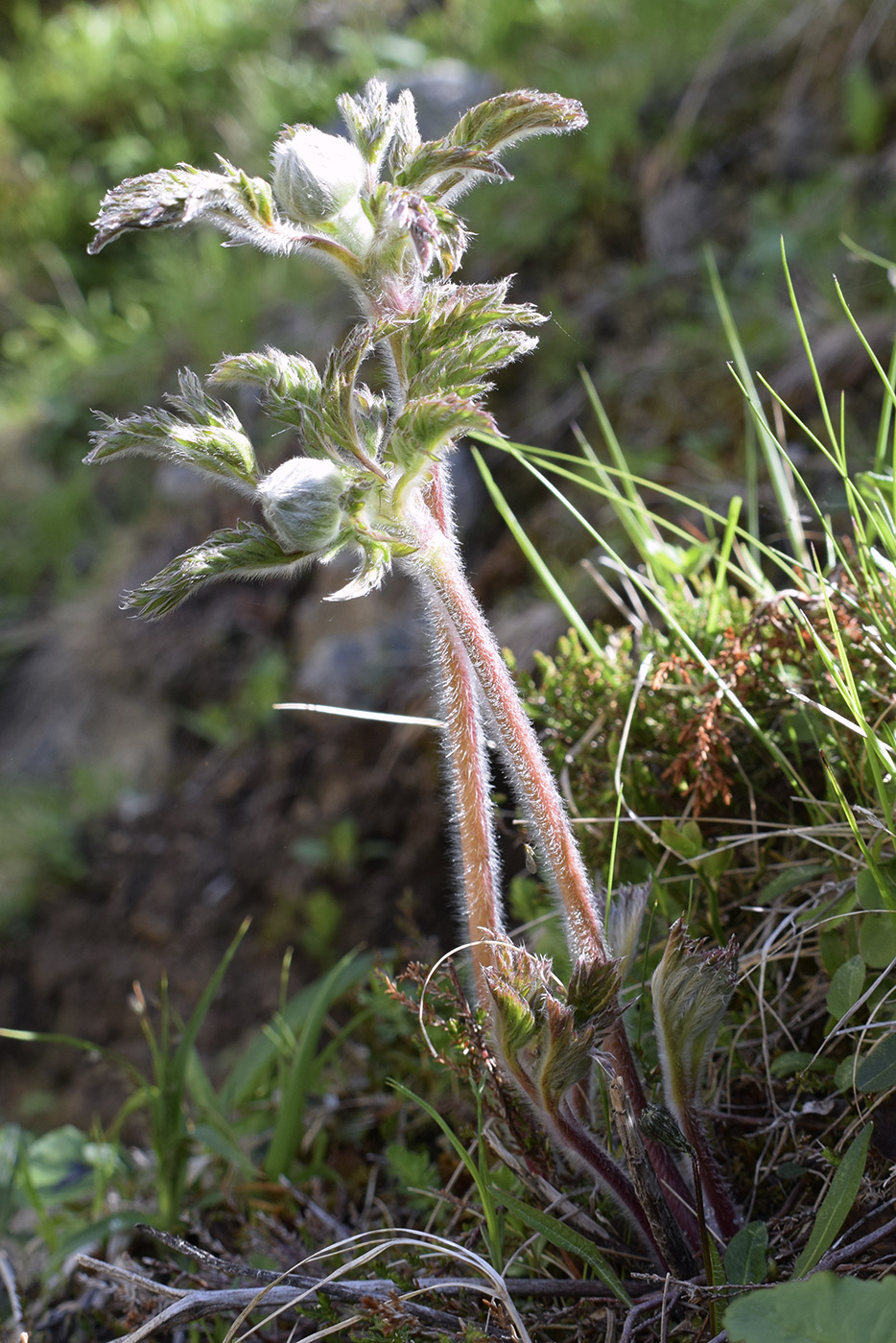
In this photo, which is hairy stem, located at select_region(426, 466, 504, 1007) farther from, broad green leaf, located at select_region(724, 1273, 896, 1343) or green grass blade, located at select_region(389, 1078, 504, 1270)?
broad green leaf, located at select_region(724, 1273, 896, 1343)

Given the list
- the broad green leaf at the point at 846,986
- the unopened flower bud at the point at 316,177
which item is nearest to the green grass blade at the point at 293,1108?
the broad green leaf at the point at 846,986

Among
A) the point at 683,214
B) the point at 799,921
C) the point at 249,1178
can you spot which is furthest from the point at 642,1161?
the point at 683,214

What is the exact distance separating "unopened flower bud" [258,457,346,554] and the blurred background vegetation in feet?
2.88

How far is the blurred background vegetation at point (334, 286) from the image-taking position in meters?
2.84

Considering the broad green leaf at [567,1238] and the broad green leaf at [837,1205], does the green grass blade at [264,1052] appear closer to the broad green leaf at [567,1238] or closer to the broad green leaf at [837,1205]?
the broad green leaf at [567,1238]

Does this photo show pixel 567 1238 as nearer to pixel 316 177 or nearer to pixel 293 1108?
pixel 293 1108

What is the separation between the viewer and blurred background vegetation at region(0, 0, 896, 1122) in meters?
2.84

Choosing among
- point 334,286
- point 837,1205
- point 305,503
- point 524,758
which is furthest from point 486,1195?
point 334,286

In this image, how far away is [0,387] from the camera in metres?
5.80

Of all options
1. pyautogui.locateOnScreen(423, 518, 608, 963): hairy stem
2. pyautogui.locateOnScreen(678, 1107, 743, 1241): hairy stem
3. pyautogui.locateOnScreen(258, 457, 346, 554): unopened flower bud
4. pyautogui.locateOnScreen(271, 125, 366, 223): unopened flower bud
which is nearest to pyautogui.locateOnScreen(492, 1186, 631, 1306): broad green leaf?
pyautogui.locateOnScreen(678, 1107, 743, 1241): hairy stem

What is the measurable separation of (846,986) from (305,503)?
0.76 metres

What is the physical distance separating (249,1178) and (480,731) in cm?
96

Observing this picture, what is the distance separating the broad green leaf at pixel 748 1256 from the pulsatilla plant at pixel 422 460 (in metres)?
0.05

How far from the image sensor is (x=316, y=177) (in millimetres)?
887
